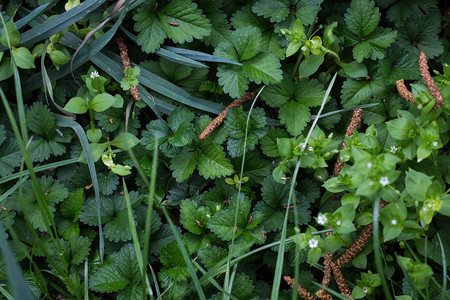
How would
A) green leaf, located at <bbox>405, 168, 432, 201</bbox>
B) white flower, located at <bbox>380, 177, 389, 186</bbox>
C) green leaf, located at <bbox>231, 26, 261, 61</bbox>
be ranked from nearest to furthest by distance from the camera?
white flower, located at <bbox>380, 177, 389, 186</bbox>, green leaf, located at <bbox>405, 168, 432, 201</bbox>, green leaf, located at <bbox>231, 26, 261, 61</bbox>

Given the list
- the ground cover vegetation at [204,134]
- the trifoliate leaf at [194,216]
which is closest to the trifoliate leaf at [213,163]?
the ground cover vegetation at [204,134]

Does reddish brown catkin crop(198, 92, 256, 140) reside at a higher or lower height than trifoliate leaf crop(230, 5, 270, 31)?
lower

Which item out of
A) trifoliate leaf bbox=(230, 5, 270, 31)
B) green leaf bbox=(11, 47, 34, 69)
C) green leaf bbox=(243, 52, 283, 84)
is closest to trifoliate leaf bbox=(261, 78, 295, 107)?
green leaf bbox=(243, 52, 283, 84)

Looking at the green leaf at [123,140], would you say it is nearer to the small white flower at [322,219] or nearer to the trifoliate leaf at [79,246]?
the trifoliate leaf at [79,246]

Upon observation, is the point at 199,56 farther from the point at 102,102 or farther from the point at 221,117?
the point at 102,102

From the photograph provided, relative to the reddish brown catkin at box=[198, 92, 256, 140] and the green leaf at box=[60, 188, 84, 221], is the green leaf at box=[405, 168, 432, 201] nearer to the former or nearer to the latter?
the reddish brown catkin at box=[198, 92, 256, 140]

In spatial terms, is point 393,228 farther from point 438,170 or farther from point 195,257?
point 195,257
